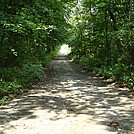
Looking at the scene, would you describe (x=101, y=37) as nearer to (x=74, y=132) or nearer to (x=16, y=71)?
(x=16, y=71)

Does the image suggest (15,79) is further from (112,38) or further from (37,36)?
(112,38)

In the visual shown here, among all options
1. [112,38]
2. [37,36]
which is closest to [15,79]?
[37,36]

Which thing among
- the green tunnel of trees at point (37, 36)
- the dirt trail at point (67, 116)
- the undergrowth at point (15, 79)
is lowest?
the dirt trail at point (67, 116)

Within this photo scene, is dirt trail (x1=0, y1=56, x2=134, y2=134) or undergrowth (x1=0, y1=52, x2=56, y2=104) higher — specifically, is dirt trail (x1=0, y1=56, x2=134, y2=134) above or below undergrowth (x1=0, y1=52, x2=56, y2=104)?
below

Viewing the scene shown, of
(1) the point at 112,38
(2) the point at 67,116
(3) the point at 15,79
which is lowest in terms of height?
(2) the point at 67,116

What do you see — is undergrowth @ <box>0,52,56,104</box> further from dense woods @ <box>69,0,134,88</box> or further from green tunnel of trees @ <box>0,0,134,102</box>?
dense woods @ <box>69,0,134,88</box>

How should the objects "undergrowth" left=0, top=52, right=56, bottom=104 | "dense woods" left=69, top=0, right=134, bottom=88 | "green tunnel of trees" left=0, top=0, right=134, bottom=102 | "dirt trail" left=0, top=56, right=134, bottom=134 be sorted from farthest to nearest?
"dense woods" left=69, top=0, right=134, bottom=88 < "green tunnel of trees" left=0, top=0, right=134, bottom=102 < "undergrowth" left=0, top=52, right=56, bottom=104 < "dirt trail" left=0, top=56, right=134, bottom=134

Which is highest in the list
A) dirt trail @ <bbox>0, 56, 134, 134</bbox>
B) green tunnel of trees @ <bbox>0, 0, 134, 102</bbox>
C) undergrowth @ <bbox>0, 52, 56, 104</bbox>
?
green tunnel of trees @ <bbox>0, 0, 134, 102</bbox>

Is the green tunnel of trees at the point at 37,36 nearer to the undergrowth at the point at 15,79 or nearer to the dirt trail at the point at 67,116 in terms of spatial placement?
the undergrowth at the point at 15,79

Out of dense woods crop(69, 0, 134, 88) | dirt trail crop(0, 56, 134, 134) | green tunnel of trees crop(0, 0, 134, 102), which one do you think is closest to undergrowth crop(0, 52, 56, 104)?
green tunnel of trees crop(0, 0, 134, 102)

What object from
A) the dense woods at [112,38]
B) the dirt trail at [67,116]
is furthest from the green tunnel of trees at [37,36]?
the dirt trail at [67,116]

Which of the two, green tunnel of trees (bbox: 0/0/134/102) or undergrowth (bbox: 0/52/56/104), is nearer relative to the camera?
undergrowth (bbox: 0/52/56/104)

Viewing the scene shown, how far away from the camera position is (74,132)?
3.01 meters

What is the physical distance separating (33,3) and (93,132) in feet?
23.1
